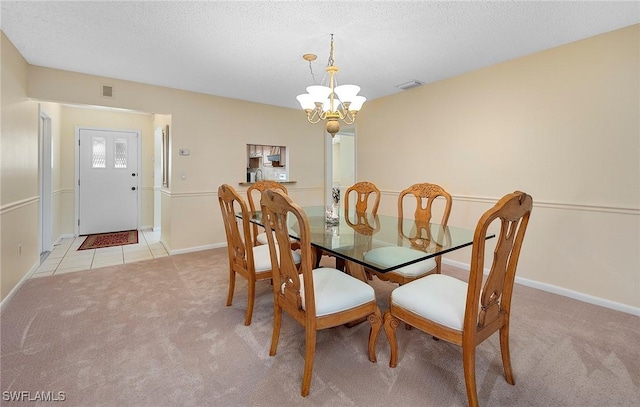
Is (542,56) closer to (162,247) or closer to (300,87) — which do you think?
(300,87)

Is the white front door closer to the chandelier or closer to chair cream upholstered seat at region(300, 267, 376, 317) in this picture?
the chandelier

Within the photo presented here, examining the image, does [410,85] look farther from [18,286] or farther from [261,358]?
[18,286]

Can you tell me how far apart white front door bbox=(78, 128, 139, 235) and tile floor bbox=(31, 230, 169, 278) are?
0.52 metres

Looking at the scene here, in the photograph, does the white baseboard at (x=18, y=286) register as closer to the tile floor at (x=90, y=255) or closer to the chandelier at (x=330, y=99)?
the tile floor at (x=90, y=255)

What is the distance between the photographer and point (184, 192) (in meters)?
4.12

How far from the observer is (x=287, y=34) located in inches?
96.5

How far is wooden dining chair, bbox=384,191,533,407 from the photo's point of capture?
1251mm

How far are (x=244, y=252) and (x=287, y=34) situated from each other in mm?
1837

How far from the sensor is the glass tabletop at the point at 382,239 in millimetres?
1595

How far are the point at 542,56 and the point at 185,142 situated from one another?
427 centimetres

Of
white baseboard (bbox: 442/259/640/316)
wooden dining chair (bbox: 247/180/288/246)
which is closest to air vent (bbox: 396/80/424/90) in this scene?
wooden dining chair (bbox: 247/180/288/246)

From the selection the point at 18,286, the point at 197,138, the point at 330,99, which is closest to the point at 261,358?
the point at 330,99

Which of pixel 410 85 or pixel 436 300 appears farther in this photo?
pixel 410 85

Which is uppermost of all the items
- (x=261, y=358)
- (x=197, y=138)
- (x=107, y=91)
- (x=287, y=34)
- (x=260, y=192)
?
(x=287, y=34)
